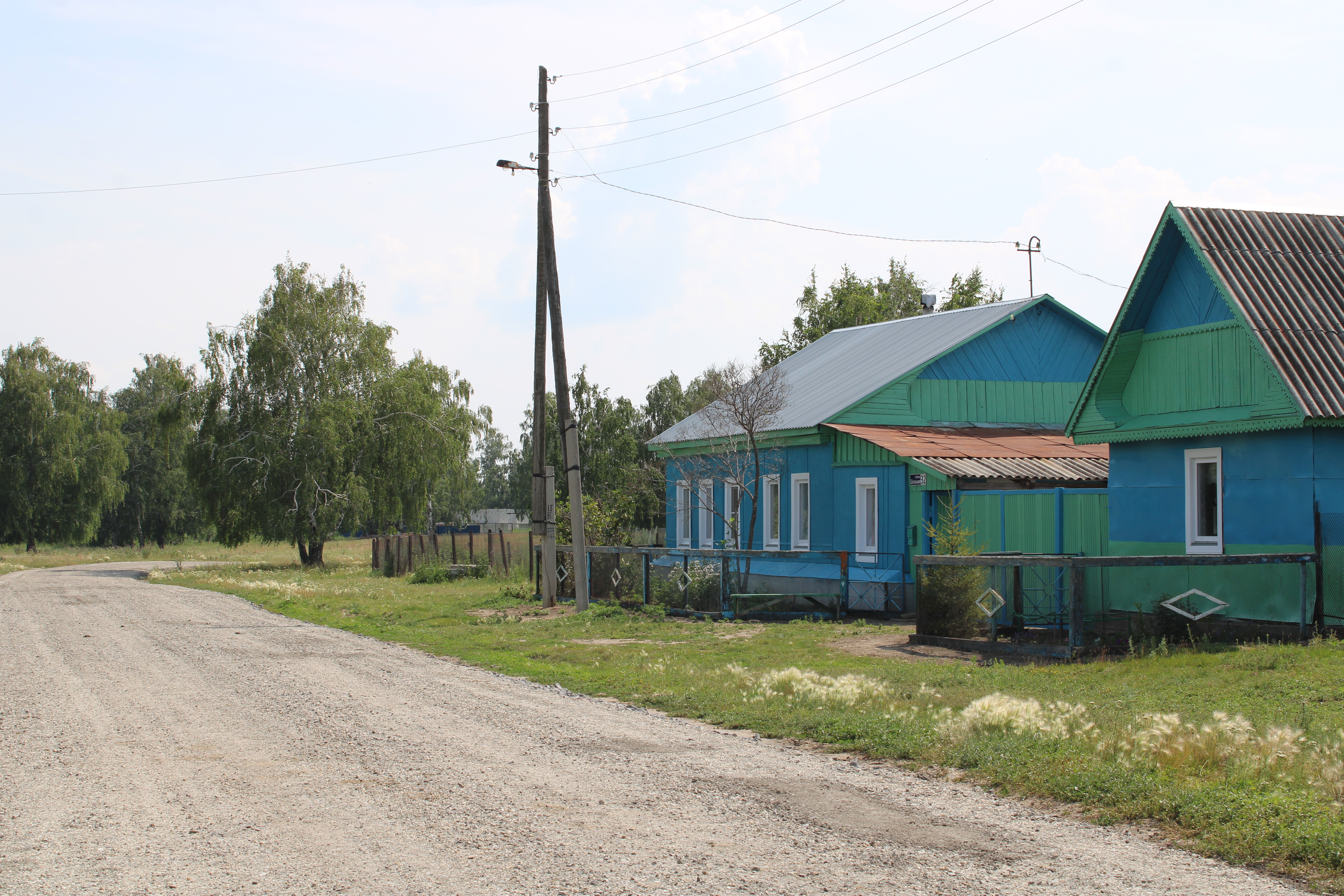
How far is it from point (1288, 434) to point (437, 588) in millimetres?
22483

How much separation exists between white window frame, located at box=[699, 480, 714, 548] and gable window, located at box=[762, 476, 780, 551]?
2189mm

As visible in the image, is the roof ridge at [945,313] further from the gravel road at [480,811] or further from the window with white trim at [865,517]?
the gravel road at [480,811]

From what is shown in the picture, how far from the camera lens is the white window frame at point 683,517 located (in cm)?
3114

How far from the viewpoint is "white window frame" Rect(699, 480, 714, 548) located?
2952 cm

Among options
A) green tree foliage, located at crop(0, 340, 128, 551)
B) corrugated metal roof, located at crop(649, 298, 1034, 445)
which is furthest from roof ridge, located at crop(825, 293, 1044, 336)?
green tree foliage, located at crop(0, 340, 128, 551)

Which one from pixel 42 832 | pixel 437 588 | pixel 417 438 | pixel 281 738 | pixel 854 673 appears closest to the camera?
pixel 42 832

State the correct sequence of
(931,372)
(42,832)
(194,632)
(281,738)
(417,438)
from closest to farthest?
(42,832), (281,738), (194,632), (931,372), (417,438)

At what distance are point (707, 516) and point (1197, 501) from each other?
14811 millimetres

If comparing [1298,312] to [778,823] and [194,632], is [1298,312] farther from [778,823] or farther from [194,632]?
[194,632]

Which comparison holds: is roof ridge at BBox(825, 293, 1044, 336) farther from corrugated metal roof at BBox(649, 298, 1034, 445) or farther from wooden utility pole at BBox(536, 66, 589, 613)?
wooden utility pole at BBox(536, 66, 589, 613)

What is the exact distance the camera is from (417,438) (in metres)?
45.9

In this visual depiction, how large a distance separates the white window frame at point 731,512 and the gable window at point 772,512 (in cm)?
59

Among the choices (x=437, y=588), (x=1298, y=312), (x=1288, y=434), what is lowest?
(x=437, y=588)

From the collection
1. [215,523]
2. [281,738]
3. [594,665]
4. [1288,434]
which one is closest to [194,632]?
[594,665]
